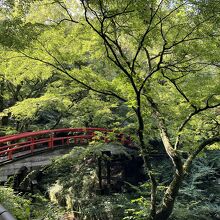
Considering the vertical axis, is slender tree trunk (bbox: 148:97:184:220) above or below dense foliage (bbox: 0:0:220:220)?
below

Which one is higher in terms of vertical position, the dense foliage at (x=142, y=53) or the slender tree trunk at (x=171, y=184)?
the dense foliage at (x=142, y=53)

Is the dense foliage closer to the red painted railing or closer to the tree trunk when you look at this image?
the tree trunk

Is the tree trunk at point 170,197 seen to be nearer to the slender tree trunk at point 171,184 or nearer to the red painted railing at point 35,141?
the slender tree trunk at point 171,184

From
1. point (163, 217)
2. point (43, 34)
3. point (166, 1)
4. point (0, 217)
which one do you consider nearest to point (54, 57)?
point (43, 34)

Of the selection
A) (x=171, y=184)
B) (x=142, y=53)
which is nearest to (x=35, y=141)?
(x=142, y=53)

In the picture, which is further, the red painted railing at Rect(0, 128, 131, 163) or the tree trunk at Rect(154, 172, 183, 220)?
the red painted railing at Rect(0, 128, 131, 163)

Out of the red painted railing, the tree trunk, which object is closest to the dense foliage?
the tree trunk

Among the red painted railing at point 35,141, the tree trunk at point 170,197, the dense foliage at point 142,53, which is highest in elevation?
the dense foliage at point 142,53

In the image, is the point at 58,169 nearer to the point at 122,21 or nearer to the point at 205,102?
the point at 205,102

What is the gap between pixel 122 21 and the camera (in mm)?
6430

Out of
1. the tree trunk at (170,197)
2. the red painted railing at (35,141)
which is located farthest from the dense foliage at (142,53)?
the red painted railing at (35,141)

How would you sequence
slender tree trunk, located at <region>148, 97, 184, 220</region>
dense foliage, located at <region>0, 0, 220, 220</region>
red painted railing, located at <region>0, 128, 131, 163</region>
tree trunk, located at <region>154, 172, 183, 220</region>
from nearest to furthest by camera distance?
dense foliage, located at <region>0, 0, 220, 220</region> < slender tree trunk, located at <region>148, 97, 184, 220</region> < tree trunk, located at <region>154, 172, 183, 220</region> < red painted railing, located at <region>0, 128, 131, 163</region>

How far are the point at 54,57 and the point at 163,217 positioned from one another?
5405mm

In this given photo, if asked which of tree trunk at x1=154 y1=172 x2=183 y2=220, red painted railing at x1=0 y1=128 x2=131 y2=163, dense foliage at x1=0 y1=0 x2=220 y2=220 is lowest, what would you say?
tree trunk at x1=154 y1=172 x2=183 y2=220
